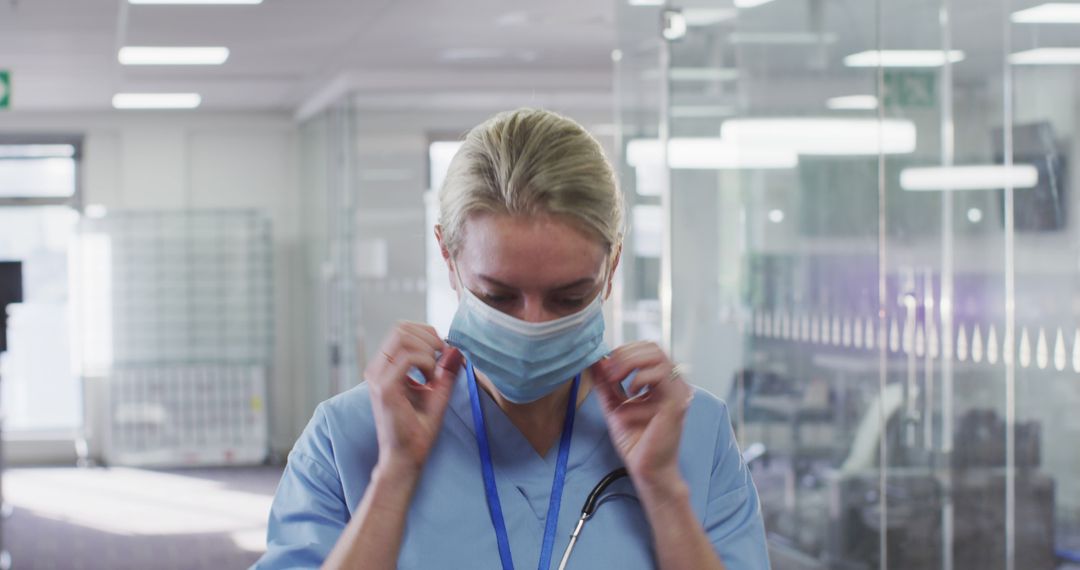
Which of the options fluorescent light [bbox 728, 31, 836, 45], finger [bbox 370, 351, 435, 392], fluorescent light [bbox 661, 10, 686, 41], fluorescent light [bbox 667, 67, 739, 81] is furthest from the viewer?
fluorescent light [bbox 661, 10, 686, 41]

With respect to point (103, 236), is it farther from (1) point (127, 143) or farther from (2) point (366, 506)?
(2) point (366, 506)

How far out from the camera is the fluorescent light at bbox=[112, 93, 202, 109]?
10.1 meters

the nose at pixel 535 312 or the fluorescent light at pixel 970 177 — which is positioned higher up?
the fluorescent light at pixel 970 177

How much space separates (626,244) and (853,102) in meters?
1.63

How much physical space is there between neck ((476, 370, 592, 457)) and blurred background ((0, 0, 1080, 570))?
297 millimetres

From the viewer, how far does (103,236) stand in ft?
36.3

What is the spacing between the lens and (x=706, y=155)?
4.87 meters

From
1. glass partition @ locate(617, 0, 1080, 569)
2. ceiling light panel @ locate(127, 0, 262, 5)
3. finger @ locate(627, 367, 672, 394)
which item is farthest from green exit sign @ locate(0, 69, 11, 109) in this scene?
finger @ locate(627, 367, 672, 394)

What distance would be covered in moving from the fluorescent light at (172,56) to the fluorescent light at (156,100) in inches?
68.3

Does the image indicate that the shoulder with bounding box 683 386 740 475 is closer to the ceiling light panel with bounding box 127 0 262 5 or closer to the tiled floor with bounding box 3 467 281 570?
the ceiling light panel with bounding box 127 0 262 5

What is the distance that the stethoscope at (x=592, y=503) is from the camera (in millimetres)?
1357

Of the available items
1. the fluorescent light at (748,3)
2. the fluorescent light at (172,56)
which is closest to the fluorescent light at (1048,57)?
the fluorescent light at (748,3)

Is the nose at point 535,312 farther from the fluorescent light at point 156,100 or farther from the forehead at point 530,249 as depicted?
the fluorescent light at point 156,100

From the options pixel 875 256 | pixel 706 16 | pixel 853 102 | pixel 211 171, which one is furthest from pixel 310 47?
pixel 875 256
